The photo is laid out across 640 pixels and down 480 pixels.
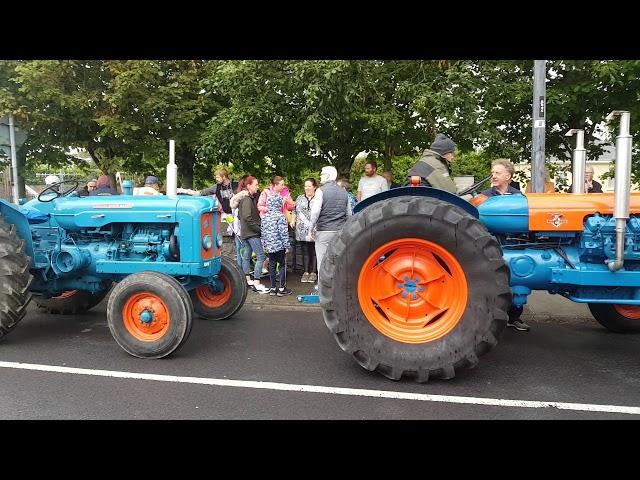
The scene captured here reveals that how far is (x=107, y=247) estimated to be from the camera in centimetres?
538

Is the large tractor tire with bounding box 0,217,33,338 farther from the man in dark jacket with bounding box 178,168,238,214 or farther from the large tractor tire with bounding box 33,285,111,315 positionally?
the man in dark jacket with bounding box 178,168,238,214

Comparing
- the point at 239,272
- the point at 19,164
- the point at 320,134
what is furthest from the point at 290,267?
the point at 19,164

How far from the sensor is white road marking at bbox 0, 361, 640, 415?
3.69 metres

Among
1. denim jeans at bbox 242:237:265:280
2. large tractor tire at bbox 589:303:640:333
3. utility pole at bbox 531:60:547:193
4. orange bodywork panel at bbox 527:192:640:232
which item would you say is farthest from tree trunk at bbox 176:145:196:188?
large tractor tire at bbox 589:303:640:333

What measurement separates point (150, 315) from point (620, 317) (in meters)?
4.37

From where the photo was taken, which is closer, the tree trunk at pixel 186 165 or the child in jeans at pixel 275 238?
the child in jeans at pixel 275 238

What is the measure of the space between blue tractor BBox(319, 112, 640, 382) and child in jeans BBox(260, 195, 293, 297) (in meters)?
3.03

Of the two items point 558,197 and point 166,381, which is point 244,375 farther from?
point 558,197

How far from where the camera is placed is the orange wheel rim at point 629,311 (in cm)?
528

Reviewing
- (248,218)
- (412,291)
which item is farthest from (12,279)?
(412,291)

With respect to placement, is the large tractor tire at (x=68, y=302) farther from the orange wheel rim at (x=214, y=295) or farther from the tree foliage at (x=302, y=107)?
the tree foliage at (x=302, y=107)

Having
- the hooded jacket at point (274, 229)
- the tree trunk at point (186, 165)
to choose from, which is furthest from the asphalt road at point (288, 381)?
the tree trunk at point (186, 165)

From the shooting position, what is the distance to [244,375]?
4.31m

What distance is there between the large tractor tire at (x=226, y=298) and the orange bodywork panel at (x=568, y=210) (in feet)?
9.97
